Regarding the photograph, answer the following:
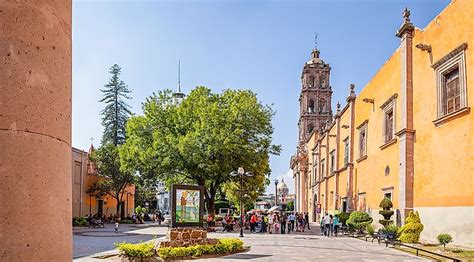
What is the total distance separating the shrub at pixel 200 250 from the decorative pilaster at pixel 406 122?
8.41 metres

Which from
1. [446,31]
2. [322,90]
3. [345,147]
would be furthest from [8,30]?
[322,90]

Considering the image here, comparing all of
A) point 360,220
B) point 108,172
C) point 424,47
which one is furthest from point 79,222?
point 424,47

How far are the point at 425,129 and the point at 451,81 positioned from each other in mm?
2725

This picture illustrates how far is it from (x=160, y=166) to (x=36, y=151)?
31776mm

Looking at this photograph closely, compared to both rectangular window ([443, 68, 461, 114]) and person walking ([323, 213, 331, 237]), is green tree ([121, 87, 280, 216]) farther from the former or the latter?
rectangular window ([443, 68, 461, 114])

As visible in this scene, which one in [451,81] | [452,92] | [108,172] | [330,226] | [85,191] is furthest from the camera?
[108,172]

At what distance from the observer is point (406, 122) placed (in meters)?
21.3

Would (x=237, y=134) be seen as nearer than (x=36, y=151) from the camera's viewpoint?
No

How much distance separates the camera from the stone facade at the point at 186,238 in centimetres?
1495

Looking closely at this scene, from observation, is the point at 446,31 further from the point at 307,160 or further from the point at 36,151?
the point at 307,160

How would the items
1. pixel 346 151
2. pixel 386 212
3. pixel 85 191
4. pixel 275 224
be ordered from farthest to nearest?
pixel 85 191, pixel 346 151, pixel 275 224, pixel 386 212

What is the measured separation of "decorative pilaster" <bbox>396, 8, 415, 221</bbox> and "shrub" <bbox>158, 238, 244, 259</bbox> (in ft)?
27.6

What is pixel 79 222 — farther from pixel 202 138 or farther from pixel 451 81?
pixel 451 81

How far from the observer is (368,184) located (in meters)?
29.4
